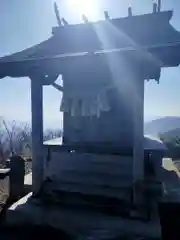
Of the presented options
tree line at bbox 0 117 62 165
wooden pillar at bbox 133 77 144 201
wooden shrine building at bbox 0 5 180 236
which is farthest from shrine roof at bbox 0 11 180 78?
tree line at bbox 0 117 62 165

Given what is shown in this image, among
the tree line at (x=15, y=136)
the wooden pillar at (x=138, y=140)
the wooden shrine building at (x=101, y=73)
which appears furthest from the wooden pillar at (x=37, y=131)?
the tree line at (x=15, y=136)

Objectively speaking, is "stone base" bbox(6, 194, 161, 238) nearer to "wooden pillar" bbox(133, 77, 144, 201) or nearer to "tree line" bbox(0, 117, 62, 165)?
"wooden pillar" bbox(133, 77, 144, 201)

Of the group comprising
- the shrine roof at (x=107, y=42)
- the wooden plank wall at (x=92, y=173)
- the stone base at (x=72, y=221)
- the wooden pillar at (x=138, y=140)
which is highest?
the shrine roof at (x=107, y=42)

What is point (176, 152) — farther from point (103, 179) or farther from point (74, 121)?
point (74, 121)

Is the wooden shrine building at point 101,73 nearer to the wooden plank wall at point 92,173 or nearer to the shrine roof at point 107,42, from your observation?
the shrine roof at point 107,42

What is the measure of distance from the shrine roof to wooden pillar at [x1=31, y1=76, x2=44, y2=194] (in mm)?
A: 361

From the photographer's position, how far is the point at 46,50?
5.33 meters

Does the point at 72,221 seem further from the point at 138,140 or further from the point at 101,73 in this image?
the point at 101,73

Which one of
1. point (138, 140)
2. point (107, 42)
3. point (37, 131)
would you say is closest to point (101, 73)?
point (107, 42)

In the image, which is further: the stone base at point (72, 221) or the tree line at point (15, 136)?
the tree line at point (15, 136)

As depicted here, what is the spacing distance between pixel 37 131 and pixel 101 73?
197 centimetres

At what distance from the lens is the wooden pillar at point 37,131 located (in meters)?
4.96

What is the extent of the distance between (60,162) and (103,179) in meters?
A: 0.94

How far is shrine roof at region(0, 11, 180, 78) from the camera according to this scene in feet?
13.4
